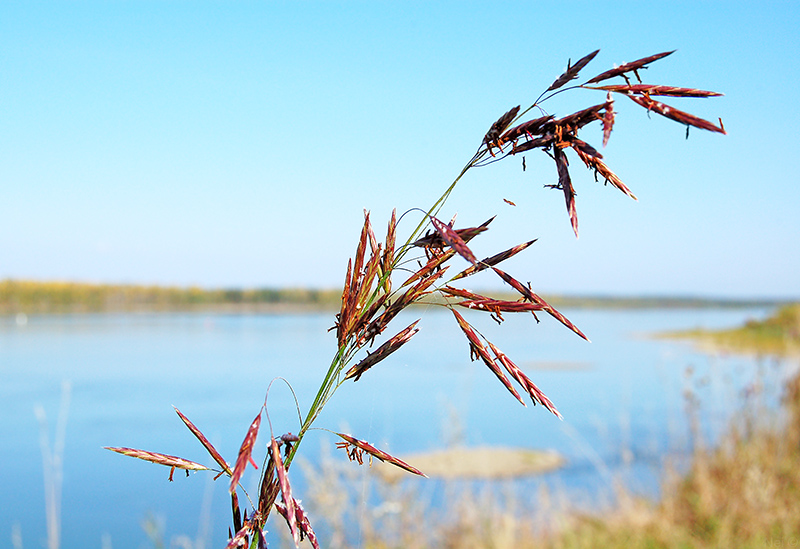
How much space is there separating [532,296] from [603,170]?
0.14 meters

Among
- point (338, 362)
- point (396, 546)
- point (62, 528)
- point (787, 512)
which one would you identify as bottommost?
point (62, 528)

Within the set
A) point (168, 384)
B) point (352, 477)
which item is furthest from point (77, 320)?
point (352, 477)

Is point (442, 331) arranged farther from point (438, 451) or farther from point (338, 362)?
point (338, 362)

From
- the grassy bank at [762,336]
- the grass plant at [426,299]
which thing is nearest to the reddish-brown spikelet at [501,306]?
the grass plant at [426,299]

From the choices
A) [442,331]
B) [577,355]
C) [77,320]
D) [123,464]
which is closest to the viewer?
[123,464]

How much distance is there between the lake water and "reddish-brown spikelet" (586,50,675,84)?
1.33 metres

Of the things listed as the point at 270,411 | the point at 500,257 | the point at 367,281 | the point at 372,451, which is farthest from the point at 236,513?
the point at 270,411

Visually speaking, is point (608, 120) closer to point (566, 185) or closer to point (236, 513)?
point (566, 185)

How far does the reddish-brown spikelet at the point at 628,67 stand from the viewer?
548mm

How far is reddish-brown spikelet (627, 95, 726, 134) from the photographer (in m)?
0.50

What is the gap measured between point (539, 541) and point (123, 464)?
6.60 m

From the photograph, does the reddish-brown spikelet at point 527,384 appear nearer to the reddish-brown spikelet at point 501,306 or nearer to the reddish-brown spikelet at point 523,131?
the reddish-brown spikelet at point 501,306

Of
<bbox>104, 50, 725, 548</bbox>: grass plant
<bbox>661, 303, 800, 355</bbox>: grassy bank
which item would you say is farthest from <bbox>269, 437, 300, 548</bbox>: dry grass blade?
<bbox>661, 303, 800, 355</bbox>: grassy bank

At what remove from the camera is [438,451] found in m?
10.0
